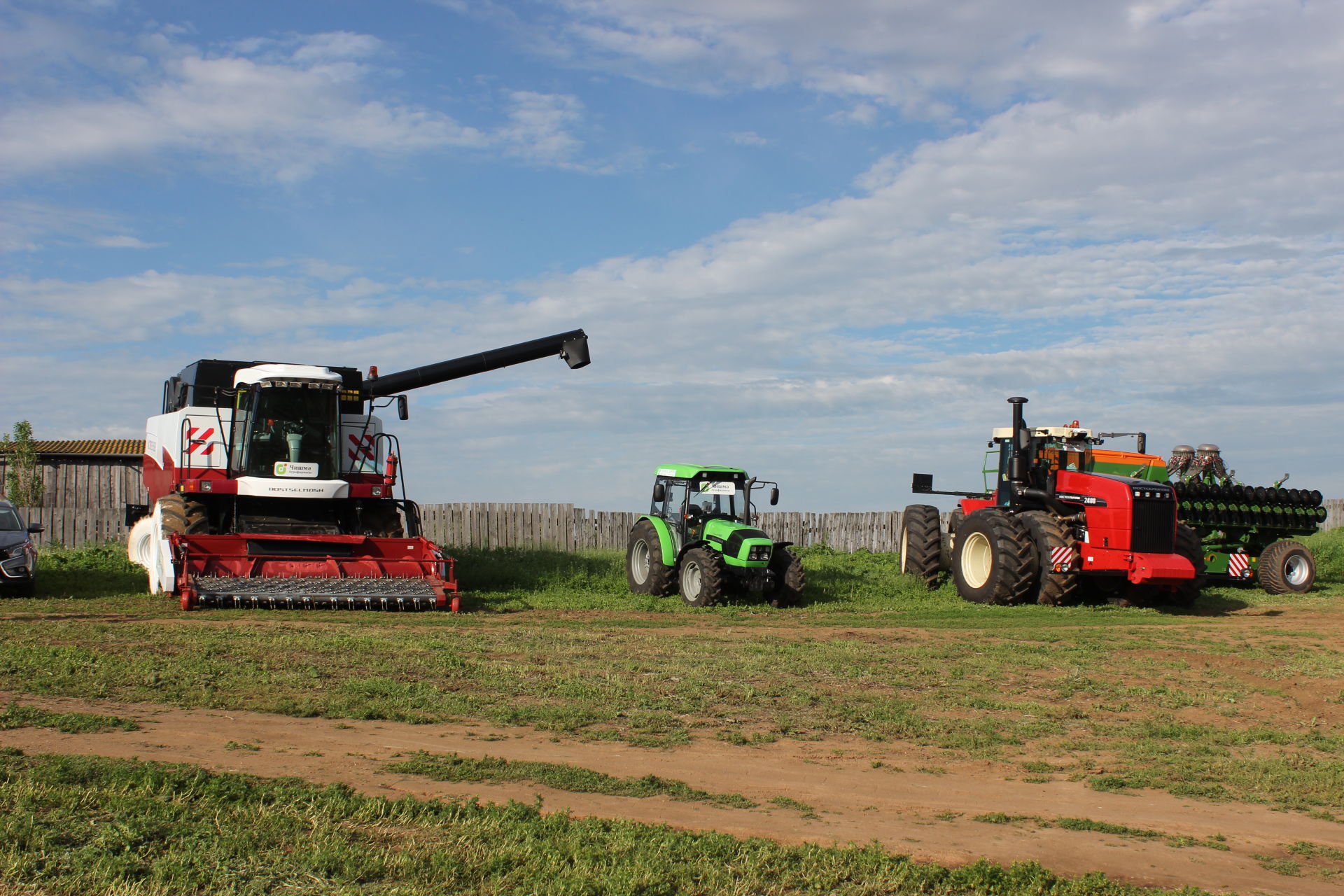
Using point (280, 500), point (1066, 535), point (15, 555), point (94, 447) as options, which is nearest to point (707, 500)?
point (1066, 535)

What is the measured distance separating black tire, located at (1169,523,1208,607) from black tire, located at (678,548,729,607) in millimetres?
7150

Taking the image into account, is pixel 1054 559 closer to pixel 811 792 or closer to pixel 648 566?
pixel 648 566

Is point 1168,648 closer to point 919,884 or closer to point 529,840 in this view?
point 919,884

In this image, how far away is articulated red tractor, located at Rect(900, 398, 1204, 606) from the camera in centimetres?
1608

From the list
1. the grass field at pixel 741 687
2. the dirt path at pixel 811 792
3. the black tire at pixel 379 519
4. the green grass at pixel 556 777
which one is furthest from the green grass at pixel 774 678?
the black tire at pixel 379 519

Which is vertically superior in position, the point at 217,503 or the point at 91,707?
the point at 217,503

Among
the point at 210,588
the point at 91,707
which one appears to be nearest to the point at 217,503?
the point at 210,588

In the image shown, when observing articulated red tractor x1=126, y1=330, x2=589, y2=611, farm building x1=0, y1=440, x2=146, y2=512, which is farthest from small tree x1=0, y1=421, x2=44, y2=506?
articulated red tractor x1=126, y1=330, x2=589, y2=611

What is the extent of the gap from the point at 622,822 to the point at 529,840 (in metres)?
0.56

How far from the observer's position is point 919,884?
183 inches

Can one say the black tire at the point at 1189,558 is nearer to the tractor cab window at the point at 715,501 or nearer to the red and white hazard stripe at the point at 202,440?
the tractor cab window at the point at 715,501

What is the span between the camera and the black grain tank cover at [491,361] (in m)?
20.1

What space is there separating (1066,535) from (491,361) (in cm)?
1080

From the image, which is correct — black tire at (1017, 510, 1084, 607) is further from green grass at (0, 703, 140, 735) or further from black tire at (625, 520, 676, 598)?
green grass at (0, 703, 140, 735)
